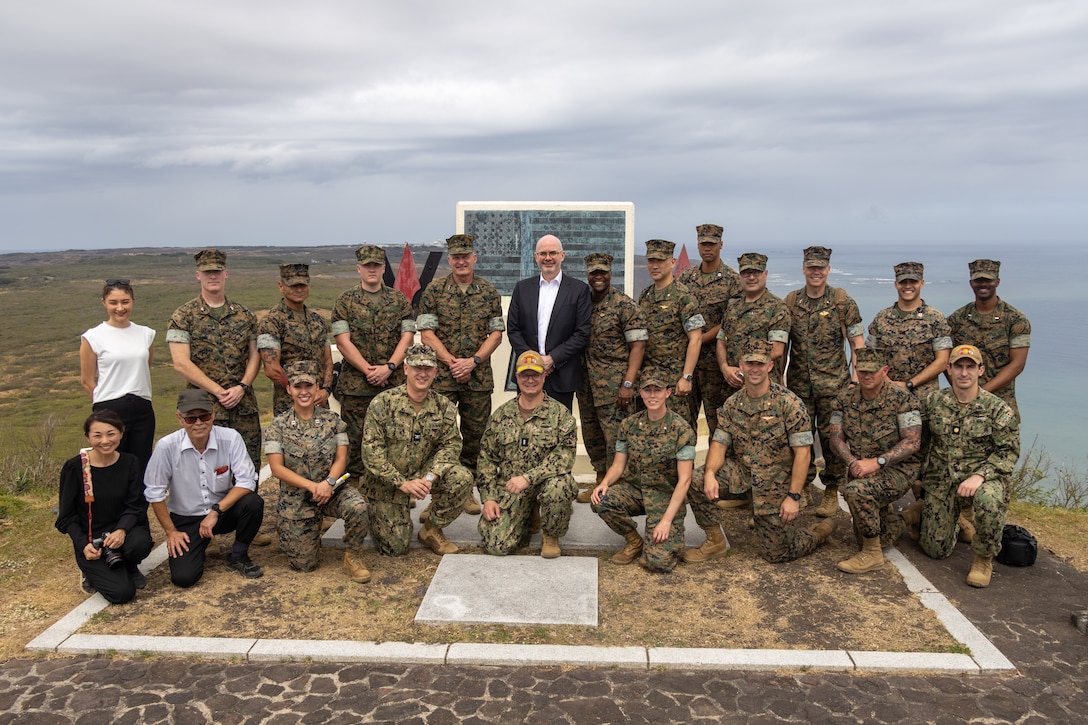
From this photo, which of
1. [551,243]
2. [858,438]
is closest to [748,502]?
[858,438]

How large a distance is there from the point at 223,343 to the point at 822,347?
497 cm

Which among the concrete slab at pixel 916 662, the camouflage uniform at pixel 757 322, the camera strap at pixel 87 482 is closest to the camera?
the concrete slab at pixel 916 662

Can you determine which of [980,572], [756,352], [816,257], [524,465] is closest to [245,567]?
[524,465]

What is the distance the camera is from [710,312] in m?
7.38

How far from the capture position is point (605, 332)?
7.06 meters

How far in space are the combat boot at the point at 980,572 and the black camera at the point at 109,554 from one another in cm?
593

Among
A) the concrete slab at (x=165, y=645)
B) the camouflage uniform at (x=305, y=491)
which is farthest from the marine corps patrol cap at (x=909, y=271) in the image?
the concrete slab at (x=165, y=645)

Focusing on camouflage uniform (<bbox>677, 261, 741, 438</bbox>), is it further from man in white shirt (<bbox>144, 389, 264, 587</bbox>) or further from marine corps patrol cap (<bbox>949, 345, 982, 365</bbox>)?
man in white shirt (<bbox>144, 389, 264, 587</bbox>)

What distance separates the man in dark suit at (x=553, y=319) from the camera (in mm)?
6859

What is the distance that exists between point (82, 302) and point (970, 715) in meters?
63.2

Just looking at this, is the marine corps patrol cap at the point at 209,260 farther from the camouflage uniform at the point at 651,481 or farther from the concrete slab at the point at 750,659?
the concrete slab at the point at 750,659

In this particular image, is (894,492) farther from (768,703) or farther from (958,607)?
(768,703)

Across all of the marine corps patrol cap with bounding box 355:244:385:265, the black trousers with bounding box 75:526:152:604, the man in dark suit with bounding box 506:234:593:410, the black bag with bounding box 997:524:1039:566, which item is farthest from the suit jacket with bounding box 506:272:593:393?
the black bag with bounding box 997:524:1039:566

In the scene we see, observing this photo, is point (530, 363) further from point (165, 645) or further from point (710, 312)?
point (165, 645)
